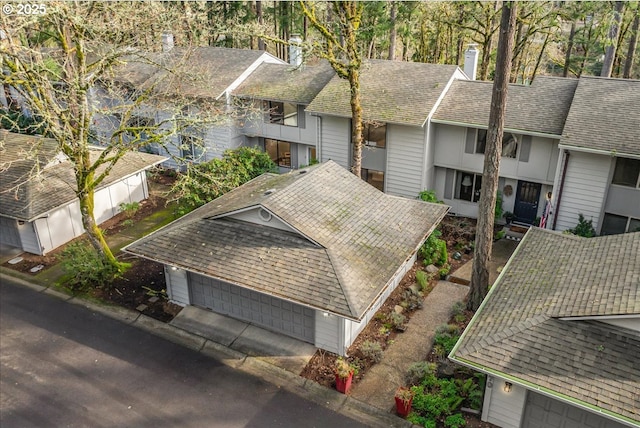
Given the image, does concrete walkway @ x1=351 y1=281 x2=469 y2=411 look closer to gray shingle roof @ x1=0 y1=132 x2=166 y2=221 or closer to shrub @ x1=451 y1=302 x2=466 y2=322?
shrub @ x1=451 y1=302 x2=466 y2=322

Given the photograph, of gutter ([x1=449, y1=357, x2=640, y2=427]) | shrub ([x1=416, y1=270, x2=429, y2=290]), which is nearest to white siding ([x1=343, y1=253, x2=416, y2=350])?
shrub ([x1=416, y1=270, x2=429, y2=290])

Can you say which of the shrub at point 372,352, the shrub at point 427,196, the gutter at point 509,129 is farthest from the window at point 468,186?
the shrub at point 372,352

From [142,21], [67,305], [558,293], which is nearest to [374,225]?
[558,293]

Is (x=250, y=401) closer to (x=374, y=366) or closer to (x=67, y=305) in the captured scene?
(x=374, y=366)

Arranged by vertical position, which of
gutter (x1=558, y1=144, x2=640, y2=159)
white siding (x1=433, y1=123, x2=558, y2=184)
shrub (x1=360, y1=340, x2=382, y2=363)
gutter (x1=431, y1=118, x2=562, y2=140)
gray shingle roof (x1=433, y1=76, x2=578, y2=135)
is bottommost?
shrub (x1=360, y1=340, x2=382, y2=363)

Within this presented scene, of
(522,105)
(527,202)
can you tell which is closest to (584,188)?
(527,202)

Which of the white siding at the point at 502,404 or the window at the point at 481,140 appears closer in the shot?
the white siding at the point at 502,404

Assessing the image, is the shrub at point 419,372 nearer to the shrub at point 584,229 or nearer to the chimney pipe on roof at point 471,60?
the shrub at point 584,229
